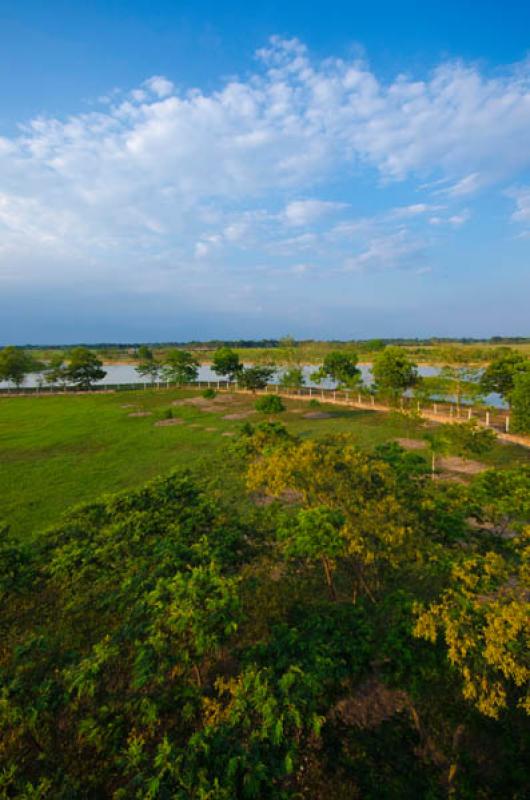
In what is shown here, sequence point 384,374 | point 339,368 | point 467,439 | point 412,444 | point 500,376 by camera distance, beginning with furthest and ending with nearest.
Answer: point 339,368 → point 384,374 → point 500,376 → point 412,444 → point 467,439

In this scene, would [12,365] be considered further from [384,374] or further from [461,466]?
[461,466]

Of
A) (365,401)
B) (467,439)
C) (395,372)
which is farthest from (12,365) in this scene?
(467,439)

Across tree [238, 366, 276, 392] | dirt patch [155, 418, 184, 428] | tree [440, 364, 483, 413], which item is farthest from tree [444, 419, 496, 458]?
tree [238, 366, 276, 392]

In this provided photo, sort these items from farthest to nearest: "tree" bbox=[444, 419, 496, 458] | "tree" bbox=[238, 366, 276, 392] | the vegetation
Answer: the vegetation → "tree" bbox=[238, 366, 276, 392] → "tree" bbox=[444, 419, 496, 458]

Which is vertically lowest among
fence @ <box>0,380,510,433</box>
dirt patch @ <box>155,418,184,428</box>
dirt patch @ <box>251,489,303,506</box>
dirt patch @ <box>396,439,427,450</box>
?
dirt patch @ <box>251,489,303,506</box>

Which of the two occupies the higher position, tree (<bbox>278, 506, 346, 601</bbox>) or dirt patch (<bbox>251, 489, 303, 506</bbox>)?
tree (<bbox>278, 506, 346, 601</bbox>)

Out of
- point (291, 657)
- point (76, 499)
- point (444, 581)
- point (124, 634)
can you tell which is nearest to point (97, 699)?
point (124, 634)

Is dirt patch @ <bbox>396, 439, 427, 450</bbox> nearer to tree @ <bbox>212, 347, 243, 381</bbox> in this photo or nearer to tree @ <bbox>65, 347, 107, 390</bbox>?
tree @ <bbox>212, 347, 243, 381</bbox>
